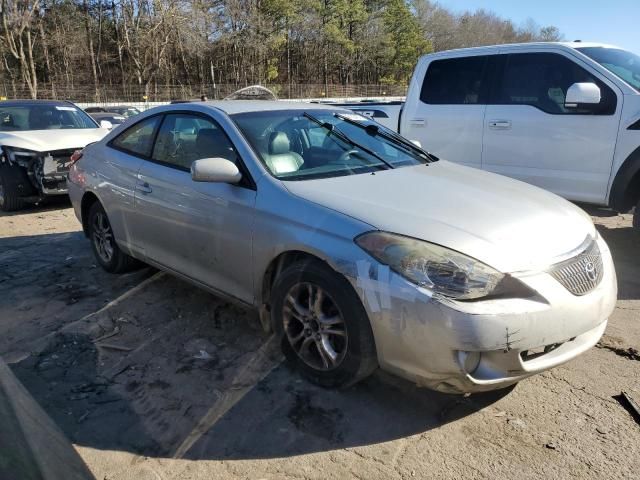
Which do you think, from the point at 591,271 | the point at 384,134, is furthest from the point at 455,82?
the point at 591,271

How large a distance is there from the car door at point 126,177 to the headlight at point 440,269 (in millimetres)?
2411

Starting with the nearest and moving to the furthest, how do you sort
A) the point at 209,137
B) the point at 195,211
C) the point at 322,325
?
the point at 322,325 → the point at 195,211 → the point at 209,137

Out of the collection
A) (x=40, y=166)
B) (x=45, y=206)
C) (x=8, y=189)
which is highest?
(x=40, y=166)

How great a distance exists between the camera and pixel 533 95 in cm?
548

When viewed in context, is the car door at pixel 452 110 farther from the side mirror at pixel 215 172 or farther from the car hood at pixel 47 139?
the car hood at pixel 47 139

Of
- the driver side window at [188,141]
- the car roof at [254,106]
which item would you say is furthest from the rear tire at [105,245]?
the car roof at [254,106]

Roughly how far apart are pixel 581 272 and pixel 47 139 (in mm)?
7541

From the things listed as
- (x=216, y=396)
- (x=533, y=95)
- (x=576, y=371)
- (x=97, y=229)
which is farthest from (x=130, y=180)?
(x=533, y=95)

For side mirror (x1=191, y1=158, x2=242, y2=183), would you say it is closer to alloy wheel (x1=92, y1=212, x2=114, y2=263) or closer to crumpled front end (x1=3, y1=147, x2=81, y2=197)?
alloy wheel (x1=92, y1=212, x2=114, y2=263)

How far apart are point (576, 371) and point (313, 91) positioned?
171 ft

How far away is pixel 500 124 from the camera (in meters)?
5.65

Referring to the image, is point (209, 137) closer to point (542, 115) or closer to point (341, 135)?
point (341, 135)

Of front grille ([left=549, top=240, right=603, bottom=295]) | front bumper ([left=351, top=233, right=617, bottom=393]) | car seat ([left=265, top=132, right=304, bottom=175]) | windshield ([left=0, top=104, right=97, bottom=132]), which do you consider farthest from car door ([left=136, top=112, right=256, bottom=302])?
windshield ([left=0, top=104, right=97, bottom=132])

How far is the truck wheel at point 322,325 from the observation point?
2.59 m
